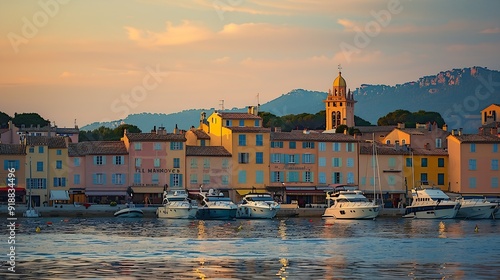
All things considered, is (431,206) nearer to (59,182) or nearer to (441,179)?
(441,179)

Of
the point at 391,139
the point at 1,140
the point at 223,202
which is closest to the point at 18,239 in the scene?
the point at 223,202

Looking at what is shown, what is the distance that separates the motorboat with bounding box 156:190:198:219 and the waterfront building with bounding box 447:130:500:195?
32931 millimetres

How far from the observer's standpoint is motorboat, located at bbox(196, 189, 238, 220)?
108 meters

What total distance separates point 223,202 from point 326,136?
2183 cm

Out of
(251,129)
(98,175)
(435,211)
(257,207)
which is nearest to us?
(257,207)

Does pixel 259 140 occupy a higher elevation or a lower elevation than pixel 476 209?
higher

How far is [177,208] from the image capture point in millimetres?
109125

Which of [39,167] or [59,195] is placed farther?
[39,167]

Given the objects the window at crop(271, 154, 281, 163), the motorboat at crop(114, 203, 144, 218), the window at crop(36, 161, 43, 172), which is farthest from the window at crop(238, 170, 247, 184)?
the window at crop(36, 161, 43, 172)

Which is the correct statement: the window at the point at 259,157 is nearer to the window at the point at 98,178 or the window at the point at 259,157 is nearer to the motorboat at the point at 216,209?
the motorboat at the point at 216,209

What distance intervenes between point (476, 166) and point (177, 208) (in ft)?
123

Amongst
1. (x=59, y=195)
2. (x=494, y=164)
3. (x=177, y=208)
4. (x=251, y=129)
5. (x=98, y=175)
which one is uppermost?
(x=251, y=129)

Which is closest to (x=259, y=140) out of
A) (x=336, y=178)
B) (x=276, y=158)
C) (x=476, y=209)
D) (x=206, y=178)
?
(x=276, y=158)

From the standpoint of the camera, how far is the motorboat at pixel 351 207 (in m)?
109
